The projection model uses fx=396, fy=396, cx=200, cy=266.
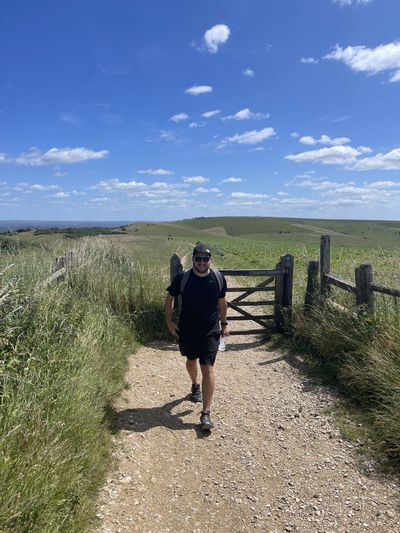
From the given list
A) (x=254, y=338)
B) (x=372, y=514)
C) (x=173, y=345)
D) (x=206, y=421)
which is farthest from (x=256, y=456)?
(x=254, y=338)

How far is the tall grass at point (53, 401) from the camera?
9.23 ft

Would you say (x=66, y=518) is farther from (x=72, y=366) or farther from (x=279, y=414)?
(x=279, y=414)

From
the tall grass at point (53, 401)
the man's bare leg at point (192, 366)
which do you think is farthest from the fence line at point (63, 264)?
the man's bare leg at point (192, 366)

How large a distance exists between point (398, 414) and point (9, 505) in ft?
12.8

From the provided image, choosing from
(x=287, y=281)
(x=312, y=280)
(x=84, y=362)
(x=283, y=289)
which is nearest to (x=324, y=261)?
(x=312, y=280)

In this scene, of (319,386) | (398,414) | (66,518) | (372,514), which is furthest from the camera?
(319,386)

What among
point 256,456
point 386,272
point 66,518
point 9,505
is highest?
point 386,272

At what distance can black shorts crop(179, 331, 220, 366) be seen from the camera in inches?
200

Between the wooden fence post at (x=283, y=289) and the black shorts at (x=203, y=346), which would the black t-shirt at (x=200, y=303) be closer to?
the black shorts at (x=203, y=346)

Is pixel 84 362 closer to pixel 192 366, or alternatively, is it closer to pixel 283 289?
pixel 192 366

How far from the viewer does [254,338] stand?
9.02m

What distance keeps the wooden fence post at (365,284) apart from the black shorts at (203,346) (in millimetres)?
3108

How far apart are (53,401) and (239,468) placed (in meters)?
2.09

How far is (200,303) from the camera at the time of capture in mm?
5043
